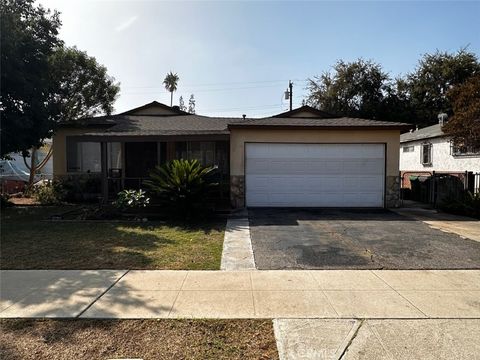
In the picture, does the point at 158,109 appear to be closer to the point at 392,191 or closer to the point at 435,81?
the point at 392,191

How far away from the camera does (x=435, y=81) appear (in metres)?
34.1

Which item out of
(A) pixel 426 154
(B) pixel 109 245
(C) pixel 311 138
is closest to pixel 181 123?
(C) pixel 311 138

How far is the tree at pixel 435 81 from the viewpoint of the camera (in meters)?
32.9

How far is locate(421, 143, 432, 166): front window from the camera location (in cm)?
2058

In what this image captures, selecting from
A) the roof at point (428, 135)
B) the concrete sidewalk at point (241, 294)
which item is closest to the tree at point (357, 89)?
the roof at point (428, 135)

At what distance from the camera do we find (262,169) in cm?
1405

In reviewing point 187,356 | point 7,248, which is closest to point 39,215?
point 7,248

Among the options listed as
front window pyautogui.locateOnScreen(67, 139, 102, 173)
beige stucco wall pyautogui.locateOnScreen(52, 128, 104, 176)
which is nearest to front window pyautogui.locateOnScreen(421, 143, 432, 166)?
front window pyautogui.locateOnScreen(67, 139, 102, 173)

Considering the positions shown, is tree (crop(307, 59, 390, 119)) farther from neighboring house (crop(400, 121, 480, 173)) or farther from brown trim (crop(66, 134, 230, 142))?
brown trim (crop(66, 134, 230, 142))

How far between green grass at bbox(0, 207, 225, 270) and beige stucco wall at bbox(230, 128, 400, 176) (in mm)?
3350

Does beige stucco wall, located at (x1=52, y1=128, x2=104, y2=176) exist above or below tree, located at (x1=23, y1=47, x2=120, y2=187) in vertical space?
below

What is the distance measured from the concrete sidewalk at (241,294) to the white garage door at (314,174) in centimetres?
801

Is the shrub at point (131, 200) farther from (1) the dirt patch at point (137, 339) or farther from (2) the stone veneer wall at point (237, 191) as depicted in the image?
(1) the dirt patch at point (137, 339)

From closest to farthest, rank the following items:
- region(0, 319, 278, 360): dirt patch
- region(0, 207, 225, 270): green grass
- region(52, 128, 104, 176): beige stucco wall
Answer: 1. region(0, 319, 278, 360): dirt patch
2. region(0, 207, 225, 270): green grass
3. region(52, 128, 104, 176): beige stucco wall
